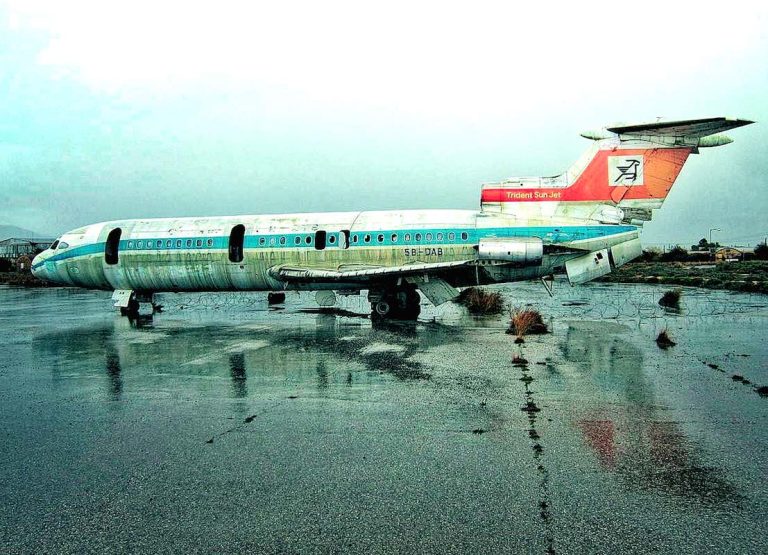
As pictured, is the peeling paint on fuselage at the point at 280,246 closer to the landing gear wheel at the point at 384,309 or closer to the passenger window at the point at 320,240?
the passenger window at the point at 320,240

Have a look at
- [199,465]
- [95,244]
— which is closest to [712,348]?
[199,465]

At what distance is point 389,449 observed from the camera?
6.24 meters

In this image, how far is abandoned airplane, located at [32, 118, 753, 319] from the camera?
61.4 ft

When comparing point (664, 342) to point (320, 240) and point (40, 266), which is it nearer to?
point (320, 240)

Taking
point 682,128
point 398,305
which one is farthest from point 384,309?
point 682,128

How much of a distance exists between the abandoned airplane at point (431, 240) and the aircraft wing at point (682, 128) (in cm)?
4

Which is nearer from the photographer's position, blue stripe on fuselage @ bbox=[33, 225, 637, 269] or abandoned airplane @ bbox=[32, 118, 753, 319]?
abandoned airplane @ bbox=[32, 118, 753, 319]

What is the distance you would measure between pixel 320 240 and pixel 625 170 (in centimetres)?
1061

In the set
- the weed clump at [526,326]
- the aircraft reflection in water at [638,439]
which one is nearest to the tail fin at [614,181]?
the weed clump at [526,326]

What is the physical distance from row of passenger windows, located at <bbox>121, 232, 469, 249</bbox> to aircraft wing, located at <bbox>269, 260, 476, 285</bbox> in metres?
0.89

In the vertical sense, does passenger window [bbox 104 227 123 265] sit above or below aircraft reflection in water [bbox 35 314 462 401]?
above

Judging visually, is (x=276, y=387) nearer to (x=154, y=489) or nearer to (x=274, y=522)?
(x=154, y=489)

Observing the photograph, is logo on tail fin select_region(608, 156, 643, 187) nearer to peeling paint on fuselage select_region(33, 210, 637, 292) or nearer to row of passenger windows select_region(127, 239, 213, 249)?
peeling paint on fuselage select_region(33, 210, 637, 292)

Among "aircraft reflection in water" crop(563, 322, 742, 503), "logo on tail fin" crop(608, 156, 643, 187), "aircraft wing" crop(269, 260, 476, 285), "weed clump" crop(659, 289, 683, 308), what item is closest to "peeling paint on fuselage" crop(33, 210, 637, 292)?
"aircraft wing" crop(269, 260, 476, 285)
